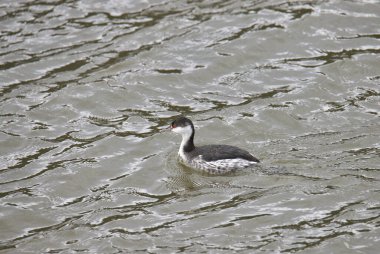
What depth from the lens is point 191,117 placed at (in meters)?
13.8

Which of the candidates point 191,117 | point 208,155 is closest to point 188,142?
point 208,155

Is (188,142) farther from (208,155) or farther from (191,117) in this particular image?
(191,117)

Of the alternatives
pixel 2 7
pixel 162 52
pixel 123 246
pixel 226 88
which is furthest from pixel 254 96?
pixel 2 7

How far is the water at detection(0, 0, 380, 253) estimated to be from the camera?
400 inches

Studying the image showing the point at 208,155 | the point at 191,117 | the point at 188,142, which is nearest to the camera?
the point at 208,155

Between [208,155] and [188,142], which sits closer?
[208,155]

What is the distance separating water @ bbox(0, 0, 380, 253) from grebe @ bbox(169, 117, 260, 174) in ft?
0.63

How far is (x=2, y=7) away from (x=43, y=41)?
2236mm

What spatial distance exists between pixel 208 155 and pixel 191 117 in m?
1.85

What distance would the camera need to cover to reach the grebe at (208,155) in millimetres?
11688

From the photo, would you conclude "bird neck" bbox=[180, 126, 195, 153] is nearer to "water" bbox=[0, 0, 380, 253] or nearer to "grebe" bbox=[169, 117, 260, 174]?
"grebe" bbox=[169, 117, 260, 174]

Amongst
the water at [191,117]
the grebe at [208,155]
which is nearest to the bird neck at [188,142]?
the grebe at [208,155]

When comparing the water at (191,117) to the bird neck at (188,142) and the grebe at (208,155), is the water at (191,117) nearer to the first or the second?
the grebe at (208,155)

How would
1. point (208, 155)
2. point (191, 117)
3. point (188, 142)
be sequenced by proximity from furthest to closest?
point (191, 117)
point (188, 142)
point (208, 155)
